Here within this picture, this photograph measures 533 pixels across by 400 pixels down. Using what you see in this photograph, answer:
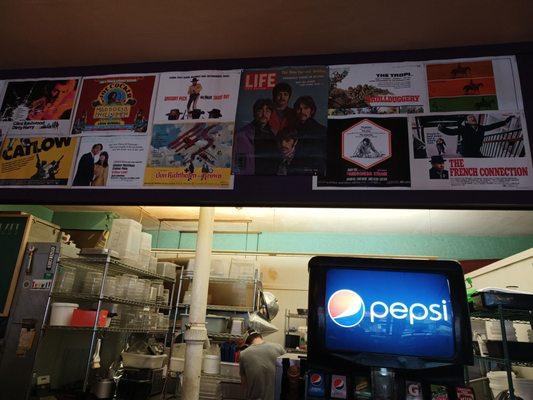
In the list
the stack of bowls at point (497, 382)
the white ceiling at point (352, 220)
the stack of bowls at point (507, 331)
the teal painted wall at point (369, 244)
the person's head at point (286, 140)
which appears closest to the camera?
the person's head at point (286, 140)

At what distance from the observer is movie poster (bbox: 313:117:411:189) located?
5.87 ft

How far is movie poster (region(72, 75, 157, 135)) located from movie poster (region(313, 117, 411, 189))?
0.99 meters

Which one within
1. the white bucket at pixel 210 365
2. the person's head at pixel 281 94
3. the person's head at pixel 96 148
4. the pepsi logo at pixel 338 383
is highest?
the person's head at pixel 281 94

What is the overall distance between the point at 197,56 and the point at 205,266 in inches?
113

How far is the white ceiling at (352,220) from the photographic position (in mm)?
6012

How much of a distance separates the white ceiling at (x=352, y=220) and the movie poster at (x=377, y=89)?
4019mm

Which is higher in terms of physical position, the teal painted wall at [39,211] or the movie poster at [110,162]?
the teal painted wall at [39,211]

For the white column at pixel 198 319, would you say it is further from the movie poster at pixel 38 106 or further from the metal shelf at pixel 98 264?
the movie poster at pixel 38 106

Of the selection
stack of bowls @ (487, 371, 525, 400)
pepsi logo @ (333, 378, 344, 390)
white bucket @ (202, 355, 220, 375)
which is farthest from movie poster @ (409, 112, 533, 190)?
white bucket @ (202, 355, 220, 375)

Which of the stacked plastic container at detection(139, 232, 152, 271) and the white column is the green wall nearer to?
the stacked plastic container at detection(139, 232, 152, 271)

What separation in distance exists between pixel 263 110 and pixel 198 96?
370 millimetres

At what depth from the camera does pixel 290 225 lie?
7102 millimetres

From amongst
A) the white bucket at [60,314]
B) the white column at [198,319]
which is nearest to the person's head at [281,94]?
the white column at [198,319]

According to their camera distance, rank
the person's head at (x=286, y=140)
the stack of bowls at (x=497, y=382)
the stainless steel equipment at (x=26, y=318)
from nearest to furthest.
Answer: the person's head at (x=286, y=140), the stack of bowls at (x=497, y=382), the stainless steel equipment at (x=26, y=318)
